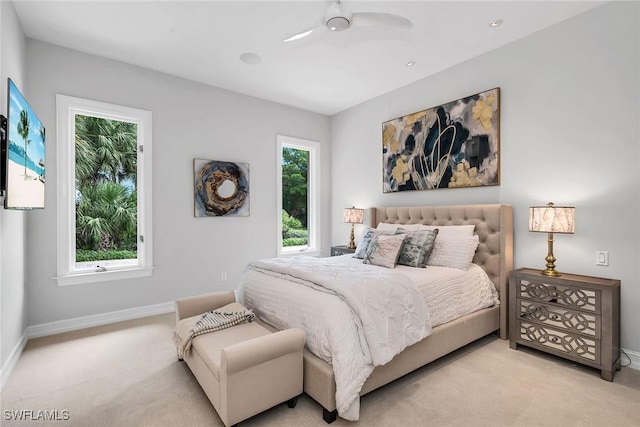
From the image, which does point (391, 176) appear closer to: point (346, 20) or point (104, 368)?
point (346, 20)

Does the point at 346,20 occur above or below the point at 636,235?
above

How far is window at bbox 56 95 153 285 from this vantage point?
3354 millimetres

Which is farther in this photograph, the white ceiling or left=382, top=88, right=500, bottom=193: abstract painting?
left=382, top=88, right=500, bottom=193: abstract painting

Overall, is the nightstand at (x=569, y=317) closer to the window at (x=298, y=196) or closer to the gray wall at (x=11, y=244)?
the window at (x=298, y=196)

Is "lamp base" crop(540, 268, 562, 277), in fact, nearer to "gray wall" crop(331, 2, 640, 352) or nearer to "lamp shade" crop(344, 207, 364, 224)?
"gray wall" crop(331, 2, 640, 352)

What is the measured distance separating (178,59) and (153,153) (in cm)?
114

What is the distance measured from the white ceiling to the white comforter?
2257mm

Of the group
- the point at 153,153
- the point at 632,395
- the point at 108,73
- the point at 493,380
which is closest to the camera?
the point at 632,395

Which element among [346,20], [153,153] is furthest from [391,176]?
[153,153]

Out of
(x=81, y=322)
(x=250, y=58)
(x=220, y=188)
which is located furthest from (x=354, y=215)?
(x=81, y=322)

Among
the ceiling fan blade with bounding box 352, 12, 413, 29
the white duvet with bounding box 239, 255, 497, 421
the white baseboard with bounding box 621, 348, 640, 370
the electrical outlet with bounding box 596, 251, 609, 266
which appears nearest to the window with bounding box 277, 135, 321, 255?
the white duvet with bounding box 239, 255, 497, 421

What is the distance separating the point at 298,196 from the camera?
17.8 feet

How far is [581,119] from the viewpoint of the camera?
282 centimetres

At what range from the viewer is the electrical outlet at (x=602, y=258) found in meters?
2.68
